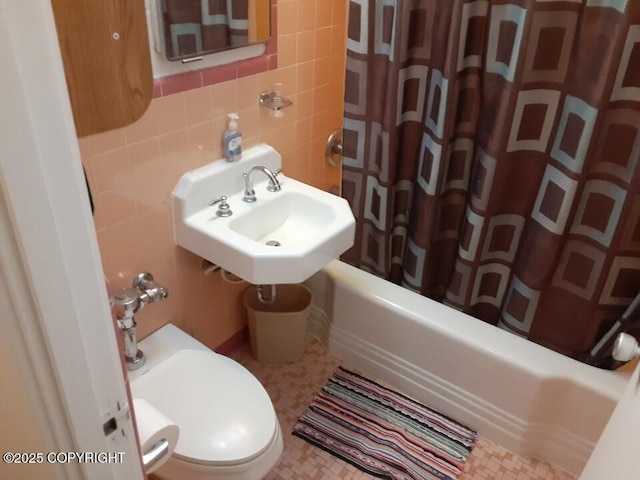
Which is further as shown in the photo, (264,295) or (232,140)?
(264,295)

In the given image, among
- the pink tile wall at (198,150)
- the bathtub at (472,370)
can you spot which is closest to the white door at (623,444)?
the bathtub at (472,370)

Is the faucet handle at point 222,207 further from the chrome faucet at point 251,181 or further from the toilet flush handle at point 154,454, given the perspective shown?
the toilet flush handle at point 154,454

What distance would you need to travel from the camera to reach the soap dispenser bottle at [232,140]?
1.72 meters

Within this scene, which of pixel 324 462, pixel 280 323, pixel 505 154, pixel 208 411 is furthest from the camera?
pixel 280 323

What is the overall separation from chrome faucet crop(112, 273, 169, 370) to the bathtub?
28.3 inches

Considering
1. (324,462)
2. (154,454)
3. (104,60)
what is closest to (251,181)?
(104,60)

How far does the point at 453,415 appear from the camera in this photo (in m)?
1.94

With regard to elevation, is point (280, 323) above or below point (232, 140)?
below

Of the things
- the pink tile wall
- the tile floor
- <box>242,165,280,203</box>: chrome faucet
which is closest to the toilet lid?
the pink tile wall

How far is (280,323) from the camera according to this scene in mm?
2061

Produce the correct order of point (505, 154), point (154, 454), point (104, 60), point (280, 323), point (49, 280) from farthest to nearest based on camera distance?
point (280, 323) < point (505, 154) < point (104, 60) < point (154, 454) < point (49, 280)

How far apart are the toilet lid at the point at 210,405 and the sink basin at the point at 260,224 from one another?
306mm

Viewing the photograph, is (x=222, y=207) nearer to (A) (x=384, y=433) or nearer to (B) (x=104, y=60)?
(B) (x=104, y=60)

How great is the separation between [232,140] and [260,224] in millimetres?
294
